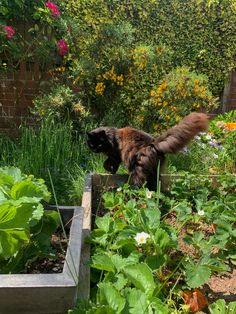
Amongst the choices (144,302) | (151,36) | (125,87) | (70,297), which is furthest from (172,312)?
(151,36)

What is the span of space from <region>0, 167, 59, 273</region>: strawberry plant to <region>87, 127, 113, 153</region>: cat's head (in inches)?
62.4

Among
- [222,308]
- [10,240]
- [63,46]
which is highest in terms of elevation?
[63,46]

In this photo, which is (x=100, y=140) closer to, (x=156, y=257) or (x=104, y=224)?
(x=104, y=224)

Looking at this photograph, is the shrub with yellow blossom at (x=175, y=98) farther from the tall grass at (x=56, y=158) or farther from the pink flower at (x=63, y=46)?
the pink flower at (x=63, y=46)

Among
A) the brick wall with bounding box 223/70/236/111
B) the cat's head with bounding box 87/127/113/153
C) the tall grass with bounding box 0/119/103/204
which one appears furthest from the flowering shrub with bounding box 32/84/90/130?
the brick wall with bounding box 223/70/236/111

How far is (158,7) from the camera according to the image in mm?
5988

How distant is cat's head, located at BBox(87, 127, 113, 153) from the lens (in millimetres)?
3133

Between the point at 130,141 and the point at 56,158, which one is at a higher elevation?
the point at 130,141

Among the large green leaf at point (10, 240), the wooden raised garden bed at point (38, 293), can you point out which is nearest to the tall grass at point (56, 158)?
the large green leaf at point (10, 240)

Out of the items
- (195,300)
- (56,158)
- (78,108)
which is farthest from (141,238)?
(78,108)

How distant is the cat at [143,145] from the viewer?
2635mm

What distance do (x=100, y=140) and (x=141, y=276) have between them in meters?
1.89

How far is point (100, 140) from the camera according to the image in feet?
10.4

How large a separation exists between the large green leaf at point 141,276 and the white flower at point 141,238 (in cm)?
22
